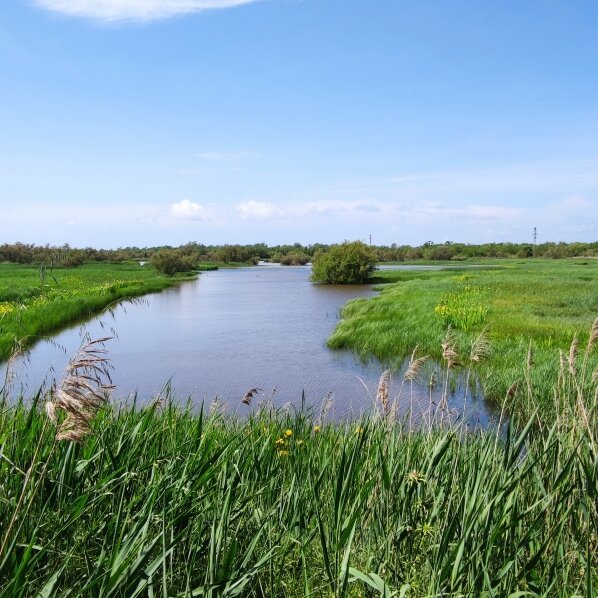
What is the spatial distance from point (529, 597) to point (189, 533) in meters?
1.63

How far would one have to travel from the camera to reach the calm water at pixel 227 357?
38.2 feet

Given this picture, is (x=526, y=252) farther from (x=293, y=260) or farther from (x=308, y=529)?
(x=308, y=529)

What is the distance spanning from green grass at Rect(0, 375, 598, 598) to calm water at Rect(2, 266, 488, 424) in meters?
2.49

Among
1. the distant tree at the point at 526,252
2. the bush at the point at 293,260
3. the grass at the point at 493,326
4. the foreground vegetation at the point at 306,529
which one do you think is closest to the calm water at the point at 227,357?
the grass at the point at 493,326

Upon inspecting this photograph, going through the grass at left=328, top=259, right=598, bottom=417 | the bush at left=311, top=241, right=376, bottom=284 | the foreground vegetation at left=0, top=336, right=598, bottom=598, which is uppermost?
the bush at left=311, top=241, right=376, bottom=284

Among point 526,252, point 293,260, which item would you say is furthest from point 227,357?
point 526,252

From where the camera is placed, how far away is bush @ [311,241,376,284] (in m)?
46.9

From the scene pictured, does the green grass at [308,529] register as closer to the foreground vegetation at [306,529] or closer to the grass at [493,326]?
the foreground vegetation at [306,529]

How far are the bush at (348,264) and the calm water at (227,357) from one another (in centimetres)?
1811

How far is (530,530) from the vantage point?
8.02ft

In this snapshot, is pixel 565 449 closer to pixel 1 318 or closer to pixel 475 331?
pixel 475 331

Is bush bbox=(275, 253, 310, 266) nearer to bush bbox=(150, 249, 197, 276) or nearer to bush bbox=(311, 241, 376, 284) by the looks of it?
bush bbox=(150, 249, 197, 276)

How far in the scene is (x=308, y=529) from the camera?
121 inches

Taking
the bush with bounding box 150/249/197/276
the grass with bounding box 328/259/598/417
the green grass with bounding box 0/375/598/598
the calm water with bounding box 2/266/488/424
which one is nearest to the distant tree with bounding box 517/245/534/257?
the bush with bounding box 150/249/197/276
